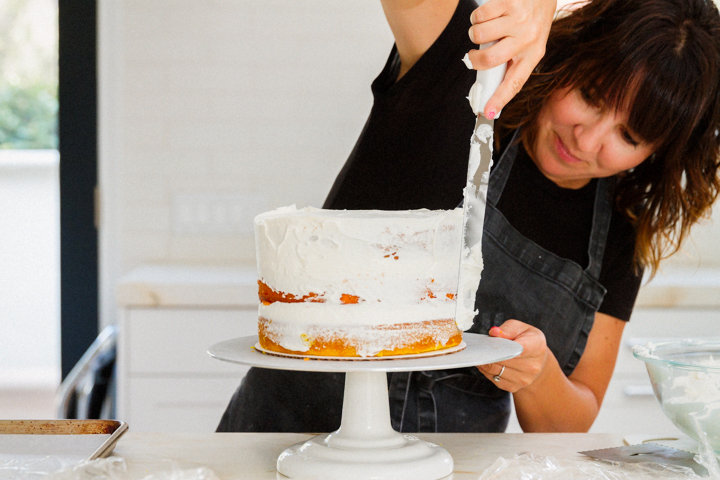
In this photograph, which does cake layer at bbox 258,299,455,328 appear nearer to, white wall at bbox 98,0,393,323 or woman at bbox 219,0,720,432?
woman at bbox 219,0,720,432

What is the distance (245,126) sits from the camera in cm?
213

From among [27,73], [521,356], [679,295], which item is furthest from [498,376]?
[27,73]

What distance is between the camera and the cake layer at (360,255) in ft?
2.18

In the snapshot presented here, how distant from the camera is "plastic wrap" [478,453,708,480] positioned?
2.21 ft

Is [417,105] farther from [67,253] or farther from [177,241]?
[67,253]

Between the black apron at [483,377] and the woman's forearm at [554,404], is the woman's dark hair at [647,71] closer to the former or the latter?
the black apron at [483,377]

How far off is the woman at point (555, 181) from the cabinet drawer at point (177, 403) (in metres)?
0.63

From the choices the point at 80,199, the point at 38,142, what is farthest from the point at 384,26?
the point at 38,142

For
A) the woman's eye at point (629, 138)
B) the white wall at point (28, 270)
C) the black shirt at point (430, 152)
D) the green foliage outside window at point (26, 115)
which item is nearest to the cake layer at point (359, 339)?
the black shirt at point (430, 152)

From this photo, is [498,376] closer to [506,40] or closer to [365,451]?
[365,451]

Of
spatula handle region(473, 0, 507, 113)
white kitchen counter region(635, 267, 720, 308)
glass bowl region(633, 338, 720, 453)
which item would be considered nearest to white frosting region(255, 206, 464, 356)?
spatula handle region(473, 0, 507, 113)

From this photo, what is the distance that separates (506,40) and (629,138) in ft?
1.32

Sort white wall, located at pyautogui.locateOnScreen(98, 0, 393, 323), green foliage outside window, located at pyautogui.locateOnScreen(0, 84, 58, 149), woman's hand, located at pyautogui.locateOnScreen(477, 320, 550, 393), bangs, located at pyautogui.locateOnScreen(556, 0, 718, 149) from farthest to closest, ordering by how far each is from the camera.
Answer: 1. green foliage outside window, located at pyautogui.locateOnScreen(0, 84, 58, 149)
2. white wall, located at pyautogui.locateOnScreen(98, 0, 393, 323)
3. bangs, located at pyautogui.locateOnScreen(556, 0, 718, 149)
4. woman's hand, located at pyautogui.locateOnScreen(477, 320, 550, 393)

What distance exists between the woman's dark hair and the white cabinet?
35.5 inches
